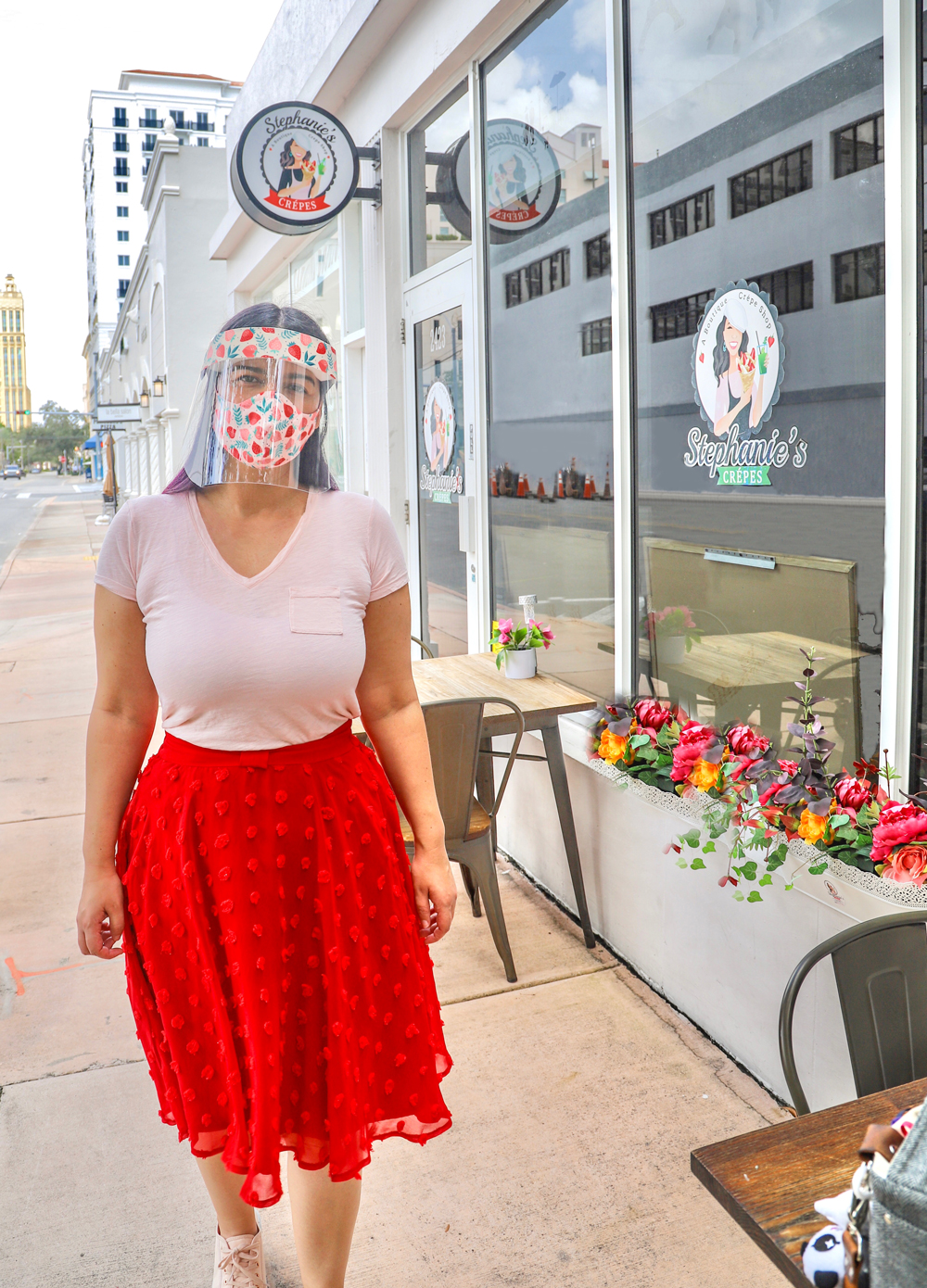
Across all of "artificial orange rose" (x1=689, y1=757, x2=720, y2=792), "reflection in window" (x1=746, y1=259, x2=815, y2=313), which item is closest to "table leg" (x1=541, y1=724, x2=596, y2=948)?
"artificial orange rose" (x1=689, y1=757, x2=720, y2=792)

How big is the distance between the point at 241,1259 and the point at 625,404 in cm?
271

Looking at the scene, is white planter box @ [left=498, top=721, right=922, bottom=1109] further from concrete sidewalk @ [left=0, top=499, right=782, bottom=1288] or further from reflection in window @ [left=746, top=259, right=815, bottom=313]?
reflection in window @ [left=746, top=259, right=815, bottom=313]

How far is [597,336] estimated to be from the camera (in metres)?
3.69

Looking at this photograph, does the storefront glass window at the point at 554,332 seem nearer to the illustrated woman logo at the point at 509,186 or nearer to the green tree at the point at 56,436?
the illustrated woman logo at the point at 509,186

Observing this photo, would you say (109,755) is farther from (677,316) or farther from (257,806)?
(677,316)

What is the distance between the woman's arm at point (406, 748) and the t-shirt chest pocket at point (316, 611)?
16cm

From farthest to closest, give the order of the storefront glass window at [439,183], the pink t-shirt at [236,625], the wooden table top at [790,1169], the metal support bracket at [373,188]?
the metal support bracket at [373,188] < the storefront glass window at [439,183] < the pink t-shirt at [236,625] < the wooden table top at [790,1169]

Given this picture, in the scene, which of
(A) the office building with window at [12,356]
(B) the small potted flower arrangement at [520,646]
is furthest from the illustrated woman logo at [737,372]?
(A) the office building with window at [12,356]

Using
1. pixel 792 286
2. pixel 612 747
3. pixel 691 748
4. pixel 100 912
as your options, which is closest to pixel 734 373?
pixel 792 286

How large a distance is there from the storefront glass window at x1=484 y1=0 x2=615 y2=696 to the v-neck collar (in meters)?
2.13

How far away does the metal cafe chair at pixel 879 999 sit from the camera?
5.43ft

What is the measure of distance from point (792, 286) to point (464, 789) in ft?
5.61

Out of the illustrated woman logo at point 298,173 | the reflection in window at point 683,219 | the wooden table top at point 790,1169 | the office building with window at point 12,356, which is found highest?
the office building with window at point 12,356

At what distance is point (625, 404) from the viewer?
11.5 ft
